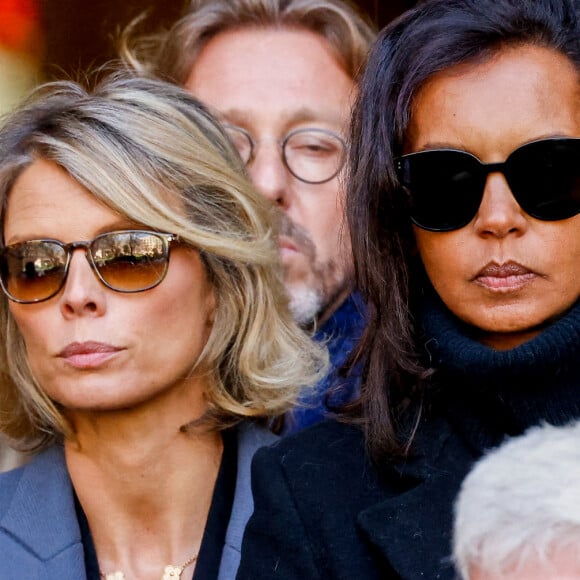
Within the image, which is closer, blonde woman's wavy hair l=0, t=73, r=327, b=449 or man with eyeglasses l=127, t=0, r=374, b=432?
blonde woman's wavy hair l=0, t=73, r=327, b=449

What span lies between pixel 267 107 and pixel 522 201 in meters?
1.47

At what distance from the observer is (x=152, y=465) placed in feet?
8.79

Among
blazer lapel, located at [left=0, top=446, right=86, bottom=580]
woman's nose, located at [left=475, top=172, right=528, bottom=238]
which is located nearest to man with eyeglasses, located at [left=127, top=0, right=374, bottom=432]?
blazer lapel, located at [left=0, top=446, right=86, bottom=580]

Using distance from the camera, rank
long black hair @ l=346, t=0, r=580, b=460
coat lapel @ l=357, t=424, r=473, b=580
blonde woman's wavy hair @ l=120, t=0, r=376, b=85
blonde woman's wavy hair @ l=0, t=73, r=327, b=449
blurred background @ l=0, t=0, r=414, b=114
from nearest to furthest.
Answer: coat lapel @ l=357, t=424, r=473, b=580 < long black hair @ l=346, t=0, r=580, b=460 < blonde woman's wavy hair @ l=0, t=73, r=327, b=449 < blonde woman's wavy hair @ l=120, t=0, r=376, b=85 < blurred background @ l=0, t=0, r=414, b=114

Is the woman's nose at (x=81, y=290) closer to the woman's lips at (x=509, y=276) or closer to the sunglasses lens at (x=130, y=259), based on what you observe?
the sunglasses lens at (x=130, y=259)

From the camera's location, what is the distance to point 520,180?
80.0 inches

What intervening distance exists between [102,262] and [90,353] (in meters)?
0.22

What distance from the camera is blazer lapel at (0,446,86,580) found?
2549 millimetres

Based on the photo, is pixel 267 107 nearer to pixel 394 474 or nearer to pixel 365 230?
pixel 365 230

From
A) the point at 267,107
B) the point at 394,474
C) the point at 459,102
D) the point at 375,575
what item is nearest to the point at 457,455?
the point at 394,474

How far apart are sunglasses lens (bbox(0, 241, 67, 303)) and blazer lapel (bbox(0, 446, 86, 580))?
1.61 feet

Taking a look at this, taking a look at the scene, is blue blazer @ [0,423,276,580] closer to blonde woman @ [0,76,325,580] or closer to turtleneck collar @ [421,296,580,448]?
blonde woman @ [0,76,325,580]

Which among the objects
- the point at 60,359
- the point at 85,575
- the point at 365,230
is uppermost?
the point at 365,230

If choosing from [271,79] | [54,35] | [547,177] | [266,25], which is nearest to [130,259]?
[547,177]
